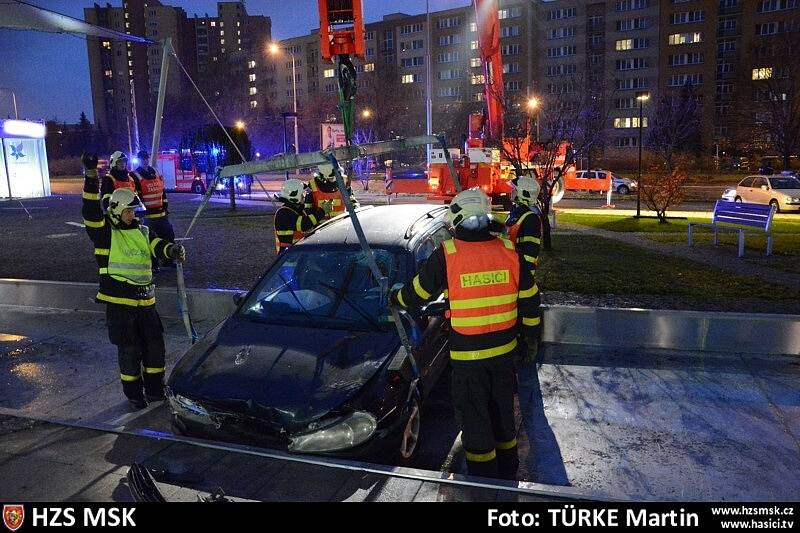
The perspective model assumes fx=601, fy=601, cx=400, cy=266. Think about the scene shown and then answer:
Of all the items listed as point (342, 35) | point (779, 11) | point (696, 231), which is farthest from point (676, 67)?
point (342, 35)

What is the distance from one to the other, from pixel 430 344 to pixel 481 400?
111 cm

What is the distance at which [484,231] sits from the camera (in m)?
3.58

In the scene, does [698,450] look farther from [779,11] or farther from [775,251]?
[779,11]

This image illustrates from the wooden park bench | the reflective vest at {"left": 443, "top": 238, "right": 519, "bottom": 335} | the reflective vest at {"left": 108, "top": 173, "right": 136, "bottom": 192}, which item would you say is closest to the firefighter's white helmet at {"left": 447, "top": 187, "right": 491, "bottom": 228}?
the reflective vest at {"left": 443, "top": 238, "right": 519, "bottom": 335}

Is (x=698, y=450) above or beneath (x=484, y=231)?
beneath

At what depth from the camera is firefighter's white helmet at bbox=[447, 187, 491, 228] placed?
141 inches

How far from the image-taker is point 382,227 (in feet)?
17.7

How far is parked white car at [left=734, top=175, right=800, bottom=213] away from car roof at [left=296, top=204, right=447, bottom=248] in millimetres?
18894

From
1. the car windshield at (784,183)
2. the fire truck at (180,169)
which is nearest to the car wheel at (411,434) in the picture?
the car windshield at (784,183)

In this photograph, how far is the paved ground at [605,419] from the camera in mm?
3855

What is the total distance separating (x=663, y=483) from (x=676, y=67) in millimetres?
64462

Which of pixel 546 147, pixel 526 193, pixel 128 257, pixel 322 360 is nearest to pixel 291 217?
pixel 128 257

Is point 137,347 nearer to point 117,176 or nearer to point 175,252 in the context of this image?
point 175,252

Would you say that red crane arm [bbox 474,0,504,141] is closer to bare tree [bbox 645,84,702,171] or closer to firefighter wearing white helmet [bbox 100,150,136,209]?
firefighter wearing white helmet [bbox 100,150,136,209]
